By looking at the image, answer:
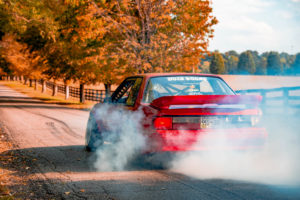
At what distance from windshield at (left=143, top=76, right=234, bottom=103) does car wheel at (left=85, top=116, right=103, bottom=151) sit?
1.63 m

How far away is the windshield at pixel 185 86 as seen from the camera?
20.0 ft

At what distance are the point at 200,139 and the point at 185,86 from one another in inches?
57.3

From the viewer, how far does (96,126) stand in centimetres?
716

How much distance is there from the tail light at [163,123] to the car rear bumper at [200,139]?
0.06 metres

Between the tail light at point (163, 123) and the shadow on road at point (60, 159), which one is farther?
the shadow on road at point (60, 159)

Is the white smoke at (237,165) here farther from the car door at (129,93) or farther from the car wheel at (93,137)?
the car wheel at (93,137)

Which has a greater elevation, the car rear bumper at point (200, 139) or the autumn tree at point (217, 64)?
the autumn tree at point (217, 64)

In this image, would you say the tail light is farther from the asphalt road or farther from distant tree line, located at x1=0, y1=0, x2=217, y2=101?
distant tree line, located at x1=0, y1=0, x2=217, y2=101

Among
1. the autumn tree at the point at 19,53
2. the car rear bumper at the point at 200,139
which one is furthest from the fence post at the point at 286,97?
the autumn tree at the point at 19,53

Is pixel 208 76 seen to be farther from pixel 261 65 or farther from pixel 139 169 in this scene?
pixel 261 65

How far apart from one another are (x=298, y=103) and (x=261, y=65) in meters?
89.1

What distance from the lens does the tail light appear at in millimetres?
5258

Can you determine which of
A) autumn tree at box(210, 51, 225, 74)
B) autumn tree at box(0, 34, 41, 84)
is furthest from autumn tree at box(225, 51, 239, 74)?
autumn tree at box(0, 34, 41, 84)

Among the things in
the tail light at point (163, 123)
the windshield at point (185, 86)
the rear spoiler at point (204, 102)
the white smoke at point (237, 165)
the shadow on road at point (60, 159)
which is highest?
the windshield at point (185, 86)
